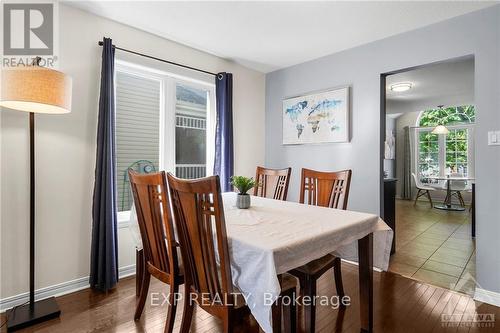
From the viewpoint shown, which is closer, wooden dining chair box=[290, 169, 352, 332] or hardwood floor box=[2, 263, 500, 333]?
wooden dining chair box=[290, 169, 352, 332]

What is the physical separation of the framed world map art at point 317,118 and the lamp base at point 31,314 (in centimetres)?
289

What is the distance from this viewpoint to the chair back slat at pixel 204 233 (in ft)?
3.94

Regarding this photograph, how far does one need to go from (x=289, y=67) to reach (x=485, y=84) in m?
2.11

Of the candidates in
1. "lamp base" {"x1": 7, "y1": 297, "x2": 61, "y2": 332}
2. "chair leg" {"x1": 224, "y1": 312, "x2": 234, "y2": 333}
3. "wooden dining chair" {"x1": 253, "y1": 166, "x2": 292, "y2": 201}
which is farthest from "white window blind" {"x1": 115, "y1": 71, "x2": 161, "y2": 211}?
"chair leg" {"x1": 224, "y1": 312, "x2": 234, "y2": 333}

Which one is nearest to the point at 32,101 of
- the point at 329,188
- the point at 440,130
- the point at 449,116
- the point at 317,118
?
the point at 329,188

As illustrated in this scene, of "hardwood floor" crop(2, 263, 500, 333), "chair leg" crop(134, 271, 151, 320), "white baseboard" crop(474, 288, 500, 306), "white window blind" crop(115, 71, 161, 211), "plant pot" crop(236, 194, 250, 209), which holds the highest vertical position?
"white window blind" crop(115, 71, 161, 211)

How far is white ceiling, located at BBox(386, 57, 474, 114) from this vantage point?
3718mm

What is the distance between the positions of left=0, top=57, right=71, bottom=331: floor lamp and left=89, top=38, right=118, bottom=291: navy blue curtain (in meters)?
0.37

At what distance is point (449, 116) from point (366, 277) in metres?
6.97

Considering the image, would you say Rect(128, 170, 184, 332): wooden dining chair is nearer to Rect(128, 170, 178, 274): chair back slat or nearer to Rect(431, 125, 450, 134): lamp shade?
Rect(128, 170, 178, 274): chair back slat

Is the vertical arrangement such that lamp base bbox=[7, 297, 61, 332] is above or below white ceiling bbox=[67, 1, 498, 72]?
below

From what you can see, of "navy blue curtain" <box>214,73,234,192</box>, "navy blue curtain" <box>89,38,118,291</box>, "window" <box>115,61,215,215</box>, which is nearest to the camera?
"navy blue curtain" <box>89,38,118,291</box>

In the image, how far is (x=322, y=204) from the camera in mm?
2307

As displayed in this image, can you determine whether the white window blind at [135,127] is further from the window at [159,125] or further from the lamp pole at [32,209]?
the lamp pole at [32,209]
